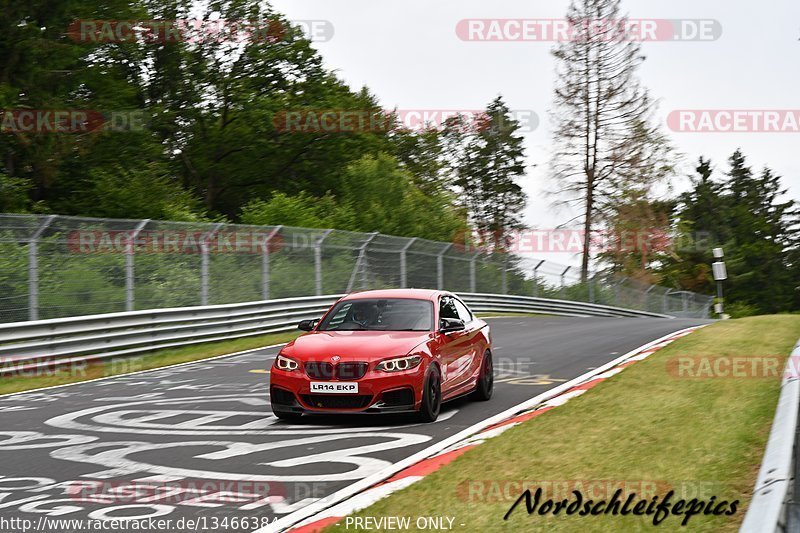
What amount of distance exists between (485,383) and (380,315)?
1.62m

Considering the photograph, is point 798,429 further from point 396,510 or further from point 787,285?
point 787,285

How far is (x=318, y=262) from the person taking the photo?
→ 962 inches

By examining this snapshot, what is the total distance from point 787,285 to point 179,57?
82.0 metres

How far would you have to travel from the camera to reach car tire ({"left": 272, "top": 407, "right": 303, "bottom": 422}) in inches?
388

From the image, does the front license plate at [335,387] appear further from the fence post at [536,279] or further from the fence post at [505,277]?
the fence post at [536,279]

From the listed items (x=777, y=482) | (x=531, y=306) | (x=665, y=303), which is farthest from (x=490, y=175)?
(x=777, y=482)

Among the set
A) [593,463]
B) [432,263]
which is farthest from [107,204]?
[593,463]

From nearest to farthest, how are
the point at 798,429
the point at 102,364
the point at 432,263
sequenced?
the point at 798,429 → the point at 102,364 → the point at 432,263

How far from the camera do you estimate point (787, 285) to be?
352 ft

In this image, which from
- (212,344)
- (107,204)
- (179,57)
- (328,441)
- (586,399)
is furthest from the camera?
(179,57)

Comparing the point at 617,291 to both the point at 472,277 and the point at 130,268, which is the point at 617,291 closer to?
the point at 472,277

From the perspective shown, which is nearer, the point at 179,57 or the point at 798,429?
the point at 798,429

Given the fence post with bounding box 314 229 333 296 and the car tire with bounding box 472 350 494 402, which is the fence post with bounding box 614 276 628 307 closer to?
the fence post with bounding box 314 229 333 296

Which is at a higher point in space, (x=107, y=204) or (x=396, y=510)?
(x=107, y=204)
